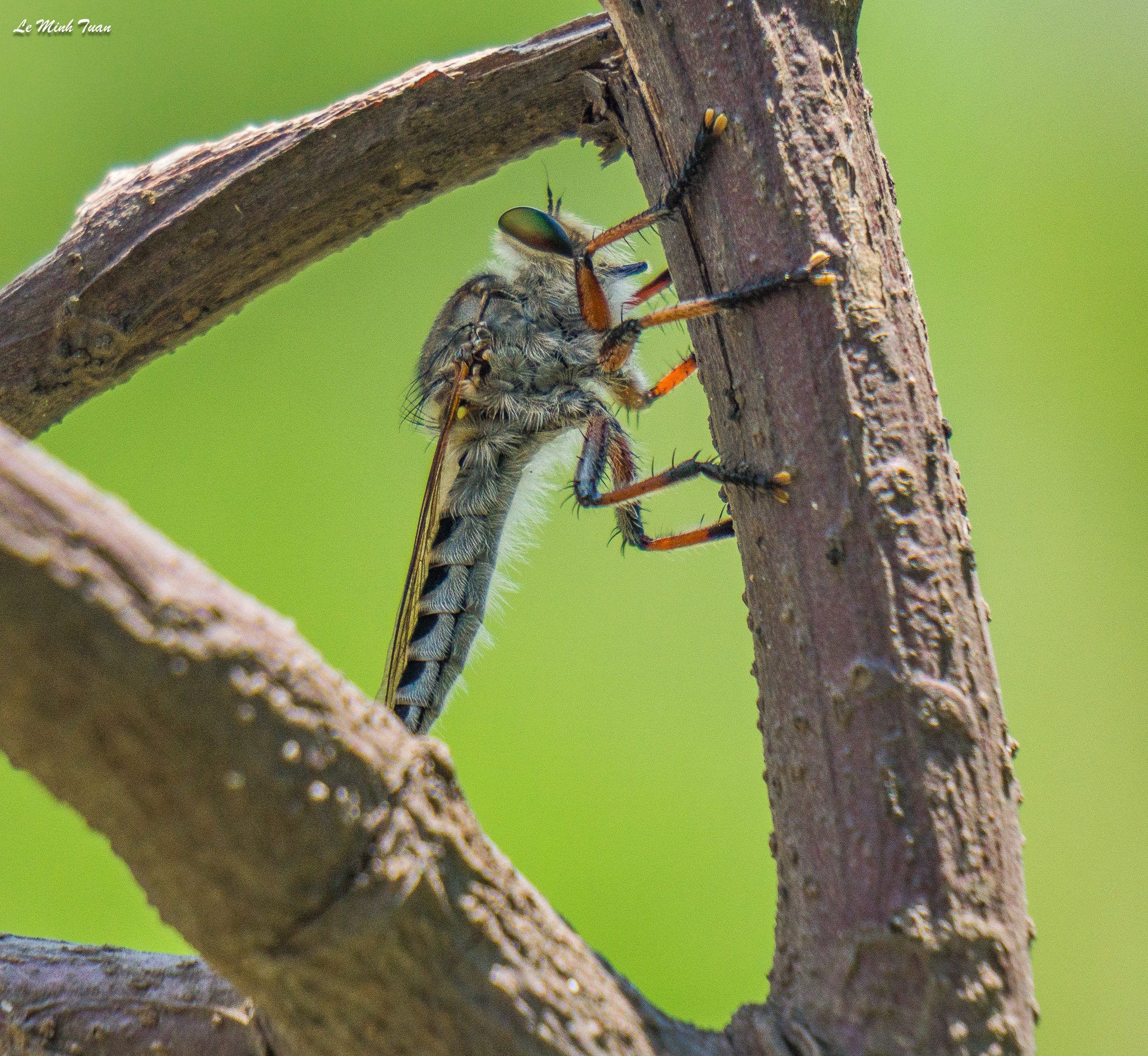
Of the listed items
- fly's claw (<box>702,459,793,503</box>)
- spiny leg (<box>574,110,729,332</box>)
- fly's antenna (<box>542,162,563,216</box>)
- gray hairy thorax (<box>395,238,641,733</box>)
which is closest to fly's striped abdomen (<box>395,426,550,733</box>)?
gray hairy thorax (<box>395,238,641,733</box>)

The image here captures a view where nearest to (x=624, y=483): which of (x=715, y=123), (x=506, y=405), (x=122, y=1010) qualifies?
(x=506, y=405)

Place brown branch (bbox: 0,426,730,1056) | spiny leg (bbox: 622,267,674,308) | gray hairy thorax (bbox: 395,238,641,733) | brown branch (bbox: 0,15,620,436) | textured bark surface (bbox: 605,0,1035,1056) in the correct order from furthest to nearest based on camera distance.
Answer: gray hairy thorax (bbox: 395,238,641,733) < spiny leg (bbox: 622,267,674,308) < brown branch (bbox: 0,15,620,436) < textured bark surface (bbox: 605,0,1035,1056) < brown branch (bbox: 0,426,730,1056)

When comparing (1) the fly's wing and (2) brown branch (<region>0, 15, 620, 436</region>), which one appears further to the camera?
(1) the fly's wing

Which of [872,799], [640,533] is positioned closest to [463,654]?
[640,533]

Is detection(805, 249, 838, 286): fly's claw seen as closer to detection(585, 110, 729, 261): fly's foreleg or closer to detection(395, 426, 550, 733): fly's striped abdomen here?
detection(585, 110, 729, 261): fly's foreleg

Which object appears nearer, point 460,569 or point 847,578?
point 847,578

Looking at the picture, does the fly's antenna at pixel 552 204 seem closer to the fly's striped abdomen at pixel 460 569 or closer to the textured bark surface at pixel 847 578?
the fly's striped abdomen at pixel 460 569

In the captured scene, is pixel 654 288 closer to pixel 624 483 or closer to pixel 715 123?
pixel 624 483
